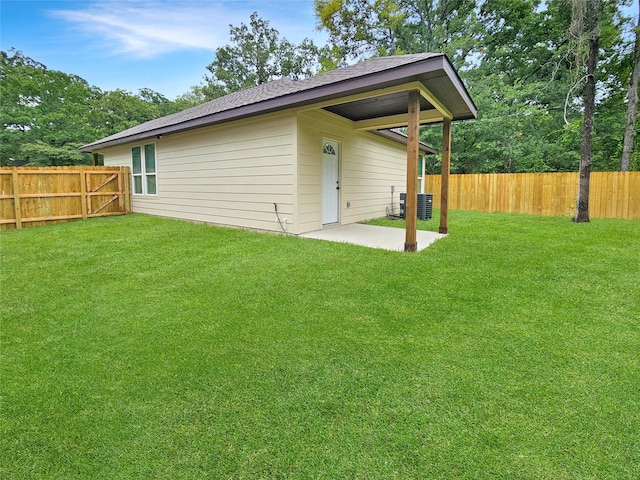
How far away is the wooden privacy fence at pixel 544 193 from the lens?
9048mm

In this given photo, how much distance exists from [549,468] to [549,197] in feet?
35.6

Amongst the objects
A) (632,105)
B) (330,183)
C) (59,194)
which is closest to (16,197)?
(59,194)

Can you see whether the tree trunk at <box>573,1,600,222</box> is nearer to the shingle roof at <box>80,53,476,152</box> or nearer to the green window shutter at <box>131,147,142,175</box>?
the shingle roof at <box>80,53,476,152</box>

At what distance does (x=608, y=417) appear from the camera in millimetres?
1649

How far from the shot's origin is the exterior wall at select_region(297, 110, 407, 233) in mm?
6361

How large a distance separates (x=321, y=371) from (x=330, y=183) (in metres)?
5.69

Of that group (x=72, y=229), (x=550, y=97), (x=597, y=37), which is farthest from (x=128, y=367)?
(x=550, y=97)

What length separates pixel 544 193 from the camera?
33.5ft

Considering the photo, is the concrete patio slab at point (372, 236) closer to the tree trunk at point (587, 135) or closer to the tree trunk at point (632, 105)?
the tree trunk at point (587, 135)

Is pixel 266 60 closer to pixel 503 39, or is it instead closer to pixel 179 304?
pixel 503 39

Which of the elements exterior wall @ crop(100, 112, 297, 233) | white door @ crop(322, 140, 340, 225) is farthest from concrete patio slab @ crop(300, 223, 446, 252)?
exterior wall @ crop(100, 112, 297, 233)

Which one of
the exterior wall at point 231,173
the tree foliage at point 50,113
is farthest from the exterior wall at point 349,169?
the tree foliage at point 50,113

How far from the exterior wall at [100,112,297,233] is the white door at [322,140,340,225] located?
3.58ft

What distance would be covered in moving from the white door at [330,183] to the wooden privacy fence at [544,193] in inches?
245
